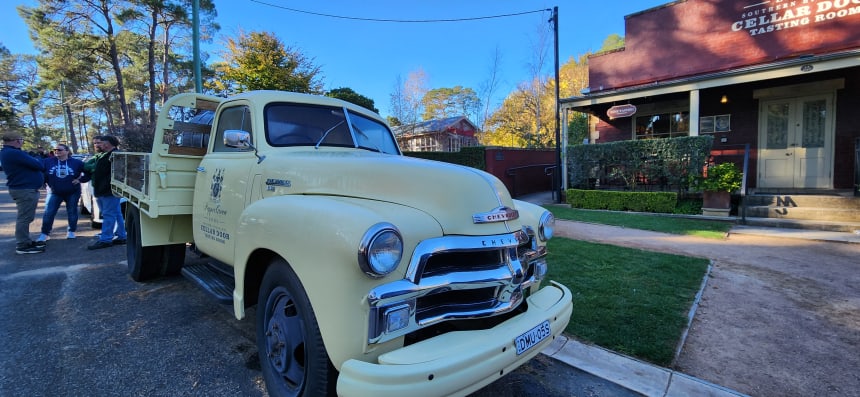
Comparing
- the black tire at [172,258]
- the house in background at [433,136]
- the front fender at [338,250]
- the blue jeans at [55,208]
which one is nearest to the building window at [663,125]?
the front fender at [338,250]

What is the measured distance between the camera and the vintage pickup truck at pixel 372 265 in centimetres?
169

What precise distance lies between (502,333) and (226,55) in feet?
75.3

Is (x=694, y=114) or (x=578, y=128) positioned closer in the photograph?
(x=694, y=114)

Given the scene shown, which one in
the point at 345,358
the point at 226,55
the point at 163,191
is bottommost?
the point at 345,358

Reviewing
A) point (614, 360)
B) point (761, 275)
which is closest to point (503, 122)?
point (761, 275)

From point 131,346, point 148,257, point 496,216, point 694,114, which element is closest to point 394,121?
point 694,114

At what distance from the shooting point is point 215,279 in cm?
356

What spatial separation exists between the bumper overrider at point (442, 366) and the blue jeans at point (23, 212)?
7.55m

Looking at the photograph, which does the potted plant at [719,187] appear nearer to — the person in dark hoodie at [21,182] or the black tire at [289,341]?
the black tire at [289,341]

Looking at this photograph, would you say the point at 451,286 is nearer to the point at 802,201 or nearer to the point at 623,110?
the point at 802,201

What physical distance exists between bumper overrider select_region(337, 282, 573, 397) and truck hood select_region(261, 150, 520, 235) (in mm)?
505

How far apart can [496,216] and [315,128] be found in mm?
1854

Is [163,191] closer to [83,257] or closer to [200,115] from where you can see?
[200,115]

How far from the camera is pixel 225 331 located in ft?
11.2
